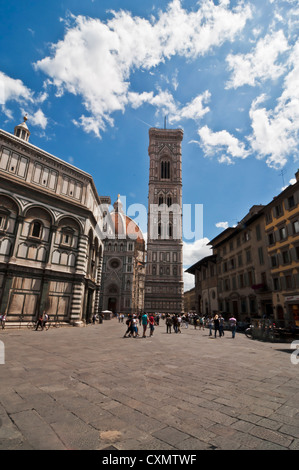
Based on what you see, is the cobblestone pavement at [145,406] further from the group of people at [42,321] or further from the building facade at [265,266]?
the building facade at [265,266]

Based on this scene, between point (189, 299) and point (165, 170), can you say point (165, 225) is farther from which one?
point (189, 299)

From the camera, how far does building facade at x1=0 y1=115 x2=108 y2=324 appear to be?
650 inches

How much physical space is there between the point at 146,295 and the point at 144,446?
50.2m

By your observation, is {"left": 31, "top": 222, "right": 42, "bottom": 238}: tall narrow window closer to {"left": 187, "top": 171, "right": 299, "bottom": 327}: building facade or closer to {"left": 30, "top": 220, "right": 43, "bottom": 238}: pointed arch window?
{"left": 30, "top": 220, "right": 43, "bottom": 238}: pointed arch window

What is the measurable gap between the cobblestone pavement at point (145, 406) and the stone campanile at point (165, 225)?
152 ft

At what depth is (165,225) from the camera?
57.2m

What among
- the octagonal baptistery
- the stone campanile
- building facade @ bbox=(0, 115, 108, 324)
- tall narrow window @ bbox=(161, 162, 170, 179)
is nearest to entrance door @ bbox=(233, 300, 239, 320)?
building facade @ bbox=(0, 115, 108, 324)

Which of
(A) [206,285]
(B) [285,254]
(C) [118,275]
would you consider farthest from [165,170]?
(B) [285,254]

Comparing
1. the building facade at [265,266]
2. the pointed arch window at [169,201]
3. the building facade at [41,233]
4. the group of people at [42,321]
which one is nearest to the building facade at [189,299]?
the pointed arch window at [169,201]

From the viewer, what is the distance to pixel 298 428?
123 inches

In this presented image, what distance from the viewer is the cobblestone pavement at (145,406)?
2.72 m

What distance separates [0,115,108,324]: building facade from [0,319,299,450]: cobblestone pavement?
37.9ft

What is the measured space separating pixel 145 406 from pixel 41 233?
16942 millimetres
